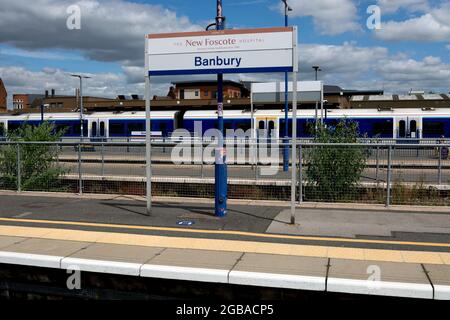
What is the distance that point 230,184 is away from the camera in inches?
478

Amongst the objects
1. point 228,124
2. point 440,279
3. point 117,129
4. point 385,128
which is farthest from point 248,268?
point 117,129

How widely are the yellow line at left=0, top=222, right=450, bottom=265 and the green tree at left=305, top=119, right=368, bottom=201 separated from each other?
4348 millimetres

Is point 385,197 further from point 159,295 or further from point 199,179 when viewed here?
point 159,295

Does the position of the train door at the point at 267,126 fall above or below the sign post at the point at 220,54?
below

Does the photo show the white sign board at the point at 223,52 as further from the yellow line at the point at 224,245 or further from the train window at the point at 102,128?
the train window at the point at 102,128

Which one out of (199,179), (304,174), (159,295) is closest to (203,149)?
(199,179)

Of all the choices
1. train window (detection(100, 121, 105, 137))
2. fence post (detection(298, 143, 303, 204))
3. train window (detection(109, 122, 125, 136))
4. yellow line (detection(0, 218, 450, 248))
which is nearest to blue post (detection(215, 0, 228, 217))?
yellow line (detection(0, 218, 450, 248))

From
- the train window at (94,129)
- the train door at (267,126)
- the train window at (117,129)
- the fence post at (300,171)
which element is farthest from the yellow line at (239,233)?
the train window at (94,129)

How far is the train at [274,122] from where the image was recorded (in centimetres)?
3306

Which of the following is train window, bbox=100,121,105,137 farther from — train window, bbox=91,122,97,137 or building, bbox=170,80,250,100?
building, bbox=170,80,250,100

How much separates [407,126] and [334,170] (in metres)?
24.4

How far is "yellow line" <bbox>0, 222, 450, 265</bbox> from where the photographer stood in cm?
620

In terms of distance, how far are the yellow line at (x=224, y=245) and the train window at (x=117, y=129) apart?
108 feet

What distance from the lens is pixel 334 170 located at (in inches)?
436
